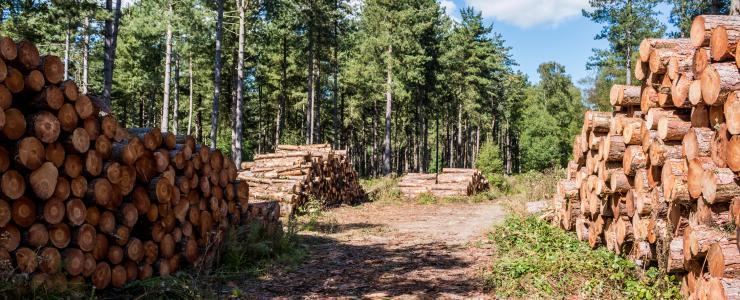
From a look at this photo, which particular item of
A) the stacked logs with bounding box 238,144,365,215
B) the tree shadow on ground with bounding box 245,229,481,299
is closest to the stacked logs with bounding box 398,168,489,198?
the stacked logs with bounding box 238,144,365,215

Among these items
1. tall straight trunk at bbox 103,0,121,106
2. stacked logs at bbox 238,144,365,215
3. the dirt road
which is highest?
tall straight trunk at bbox 103,0,121,106

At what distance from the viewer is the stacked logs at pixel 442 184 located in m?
21.3

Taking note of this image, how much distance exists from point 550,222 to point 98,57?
28.9m

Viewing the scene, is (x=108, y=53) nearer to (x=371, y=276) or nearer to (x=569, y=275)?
(x=371, y=276)

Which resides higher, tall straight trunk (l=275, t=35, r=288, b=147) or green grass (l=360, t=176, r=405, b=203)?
tall straight trunk (l=275, t=35, r=288, b=147)

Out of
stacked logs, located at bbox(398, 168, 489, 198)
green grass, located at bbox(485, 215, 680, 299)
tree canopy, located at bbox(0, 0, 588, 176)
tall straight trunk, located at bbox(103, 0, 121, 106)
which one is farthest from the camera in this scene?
tree canopy, located at bbox(0, 0, 588, 176)

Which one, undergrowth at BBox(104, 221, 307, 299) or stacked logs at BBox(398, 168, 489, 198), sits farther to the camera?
stacked logs at BBox(398, 168, 489, 198)

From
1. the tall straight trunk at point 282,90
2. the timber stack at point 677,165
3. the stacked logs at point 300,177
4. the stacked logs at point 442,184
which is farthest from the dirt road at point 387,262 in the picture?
the tall straight trunk at point 282,90

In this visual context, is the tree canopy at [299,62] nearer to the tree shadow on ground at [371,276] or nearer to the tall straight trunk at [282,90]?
the tall straight trunk at [282,90]

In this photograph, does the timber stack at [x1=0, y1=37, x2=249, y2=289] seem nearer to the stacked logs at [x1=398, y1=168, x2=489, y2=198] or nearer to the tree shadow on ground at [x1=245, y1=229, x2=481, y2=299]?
the tree shadow on ground at [x1=245, y1=229, x2=481, y2=299]

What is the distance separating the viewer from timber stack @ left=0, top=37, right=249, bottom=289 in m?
4.30

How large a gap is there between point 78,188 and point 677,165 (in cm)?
640

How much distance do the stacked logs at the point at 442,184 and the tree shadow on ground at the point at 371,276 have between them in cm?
1231

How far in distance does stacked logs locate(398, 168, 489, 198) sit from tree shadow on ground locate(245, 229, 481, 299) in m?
12.3
